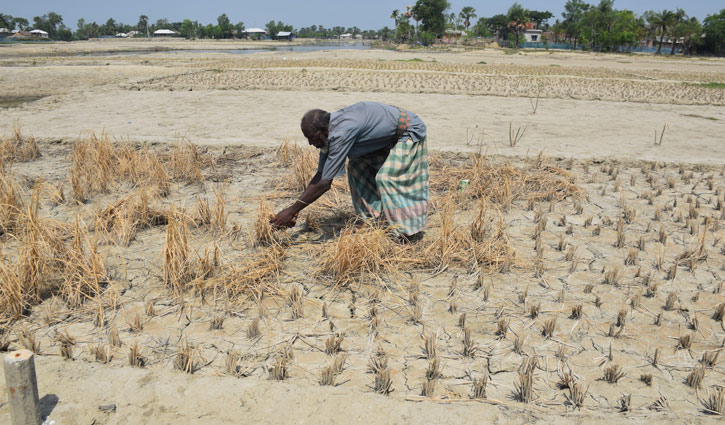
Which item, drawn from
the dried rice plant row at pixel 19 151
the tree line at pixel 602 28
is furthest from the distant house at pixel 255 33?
the dried rice plant row at pixel 19 151

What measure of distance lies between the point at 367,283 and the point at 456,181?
7.01ft

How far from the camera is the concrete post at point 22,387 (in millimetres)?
1846

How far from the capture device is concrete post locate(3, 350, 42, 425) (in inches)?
72.7

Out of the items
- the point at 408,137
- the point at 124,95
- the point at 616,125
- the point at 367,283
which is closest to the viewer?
the point at 367,283

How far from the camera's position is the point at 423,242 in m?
4.04

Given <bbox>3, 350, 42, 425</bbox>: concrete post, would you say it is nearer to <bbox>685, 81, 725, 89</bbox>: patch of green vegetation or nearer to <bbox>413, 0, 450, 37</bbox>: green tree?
<bbox>685, 81, 725, 89</bbox>: patch of green vegetation

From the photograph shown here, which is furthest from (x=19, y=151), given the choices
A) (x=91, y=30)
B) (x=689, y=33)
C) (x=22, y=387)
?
(x=91, y=30)

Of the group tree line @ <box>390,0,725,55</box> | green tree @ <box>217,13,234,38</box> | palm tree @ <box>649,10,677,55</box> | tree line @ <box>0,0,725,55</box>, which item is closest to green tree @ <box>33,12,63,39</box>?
tree line @ <box>0,0,725,55</box>

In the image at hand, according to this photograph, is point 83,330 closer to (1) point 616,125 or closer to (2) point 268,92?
(1) point 616,125

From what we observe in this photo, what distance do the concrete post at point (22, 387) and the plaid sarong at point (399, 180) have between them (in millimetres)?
2461

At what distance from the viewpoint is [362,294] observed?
343 centimetres

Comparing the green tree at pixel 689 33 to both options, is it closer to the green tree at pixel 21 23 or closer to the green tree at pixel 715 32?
the green tree at pixel 715 32

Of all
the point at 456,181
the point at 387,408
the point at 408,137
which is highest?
the point at 408,137

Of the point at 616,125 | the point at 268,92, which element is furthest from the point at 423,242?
the point at 268,92
